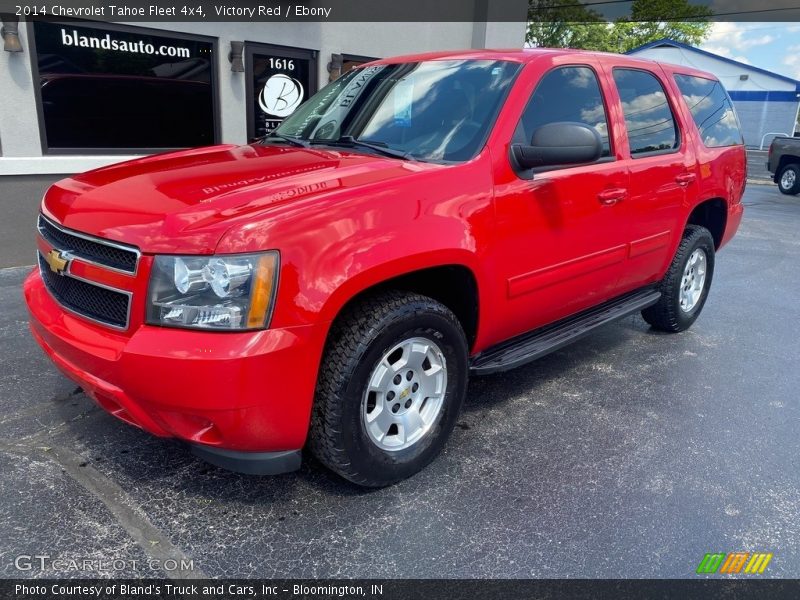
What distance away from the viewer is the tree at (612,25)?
37.3m

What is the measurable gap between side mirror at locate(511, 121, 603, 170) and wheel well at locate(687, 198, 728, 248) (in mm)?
2371

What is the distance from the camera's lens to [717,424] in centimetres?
361

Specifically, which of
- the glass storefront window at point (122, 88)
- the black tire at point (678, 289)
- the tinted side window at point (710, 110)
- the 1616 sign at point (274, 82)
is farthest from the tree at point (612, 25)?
the black tire at point (678, 289)

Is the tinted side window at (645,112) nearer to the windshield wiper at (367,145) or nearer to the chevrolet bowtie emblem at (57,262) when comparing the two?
the windshield wiper at (367,145)

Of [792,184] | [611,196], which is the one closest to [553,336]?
[611,196]

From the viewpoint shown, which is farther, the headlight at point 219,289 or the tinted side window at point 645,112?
the tinted side window at point 645,112

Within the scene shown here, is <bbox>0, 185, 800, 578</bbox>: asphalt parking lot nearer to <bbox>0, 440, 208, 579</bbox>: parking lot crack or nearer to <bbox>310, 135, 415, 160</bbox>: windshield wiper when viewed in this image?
<bbox>0, 440, 208, 579</bbox>: parking lot crack

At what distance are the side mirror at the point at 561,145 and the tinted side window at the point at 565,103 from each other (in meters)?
0.19

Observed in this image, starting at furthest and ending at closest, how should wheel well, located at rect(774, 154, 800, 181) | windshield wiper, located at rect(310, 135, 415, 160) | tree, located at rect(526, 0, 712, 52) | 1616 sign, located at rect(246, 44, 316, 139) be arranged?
tree, located at rect(526, 0, 712, 52)
wheel well, located at rect(774, 154, 800, 181)
1616 sign, located at rect(246, 44, 316, 139)
windshield wiper, located at rect(310, 135, 415, 160)

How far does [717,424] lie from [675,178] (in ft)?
5.37

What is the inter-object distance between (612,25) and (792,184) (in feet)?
139

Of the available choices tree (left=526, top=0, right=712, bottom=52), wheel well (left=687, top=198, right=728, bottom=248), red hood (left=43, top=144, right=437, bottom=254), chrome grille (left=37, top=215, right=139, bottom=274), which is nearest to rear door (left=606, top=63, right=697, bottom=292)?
A: wheel well (left=687, top=198, right=728, bottom=248)

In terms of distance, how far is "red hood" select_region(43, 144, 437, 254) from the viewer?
2279mm

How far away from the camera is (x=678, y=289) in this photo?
15.6ft
